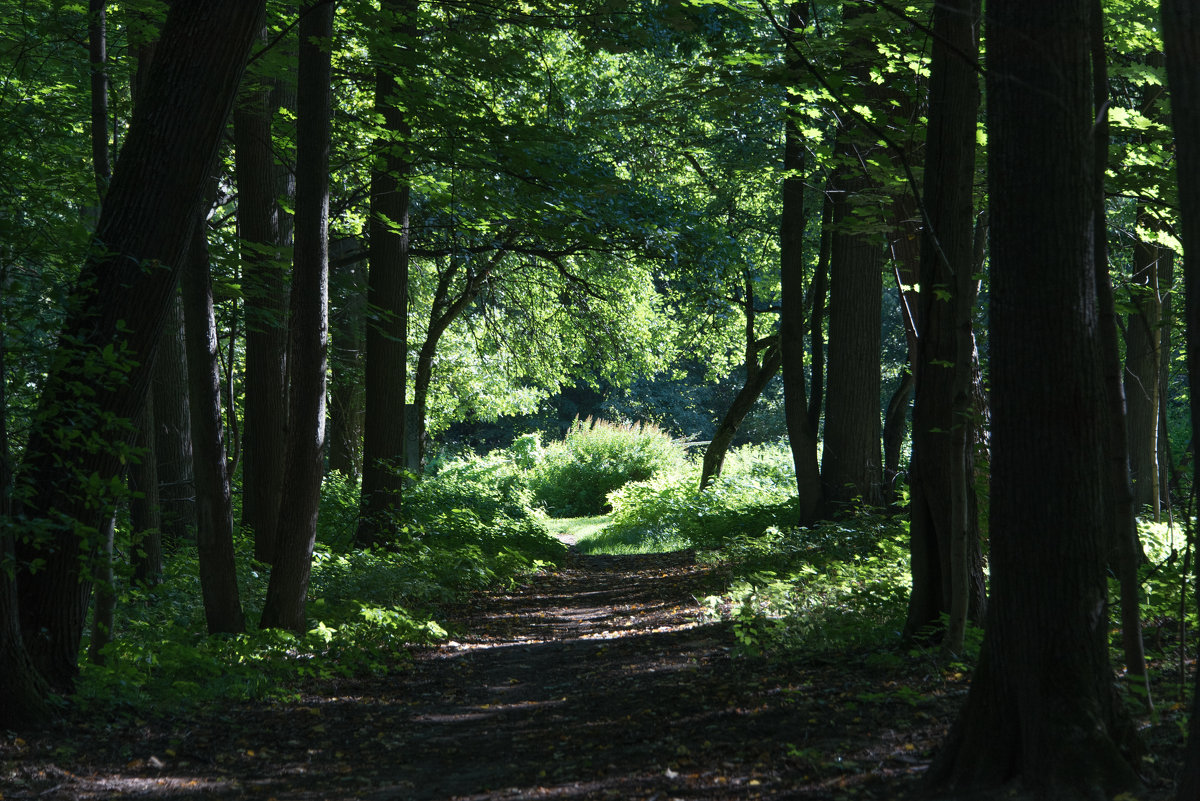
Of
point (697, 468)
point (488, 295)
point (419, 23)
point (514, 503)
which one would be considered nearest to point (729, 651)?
point (419, 23)

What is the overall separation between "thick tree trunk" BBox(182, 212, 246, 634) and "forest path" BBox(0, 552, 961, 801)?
1.18 meters

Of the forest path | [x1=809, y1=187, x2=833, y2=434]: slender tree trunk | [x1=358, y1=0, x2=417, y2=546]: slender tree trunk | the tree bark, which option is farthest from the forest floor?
[x1=809, y1=187, x2=833, y2=434]: slender tree trunk

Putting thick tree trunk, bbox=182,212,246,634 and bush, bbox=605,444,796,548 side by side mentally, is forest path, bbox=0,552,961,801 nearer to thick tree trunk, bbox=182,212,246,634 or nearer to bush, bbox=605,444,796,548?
thick tree trunk, bbox=182,212,246,634

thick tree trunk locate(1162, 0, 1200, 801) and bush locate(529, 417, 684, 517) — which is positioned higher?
thick tree trunk locate(1162, 0, 1200, 801)

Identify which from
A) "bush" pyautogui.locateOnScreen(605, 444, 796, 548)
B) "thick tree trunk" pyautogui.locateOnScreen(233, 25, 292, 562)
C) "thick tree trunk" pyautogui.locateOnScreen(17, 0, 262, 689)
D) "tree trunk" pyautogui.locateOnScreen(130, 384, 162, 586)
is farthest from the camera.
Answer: "bush" pyautogui.locateOnScreen(605, 444, 796, 548)

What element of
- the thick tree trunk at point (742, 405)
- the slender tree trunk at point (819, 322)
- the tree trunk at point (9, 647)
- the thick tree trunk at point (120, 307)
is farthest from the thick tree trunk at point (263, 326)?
the thick tree trunk at point (742, 405)

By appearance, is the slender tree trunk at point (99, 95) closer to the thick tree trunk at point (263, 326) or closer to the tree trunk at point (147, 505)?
the tree trunk at point (147, 505)

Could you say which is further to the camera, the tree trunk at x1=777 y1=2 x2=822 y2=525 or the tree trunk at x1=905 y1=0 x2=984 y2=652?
the tree trunk at x1=777 y1=2 x2=822 y2=525

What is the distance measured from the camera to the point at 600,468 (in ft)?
82.2

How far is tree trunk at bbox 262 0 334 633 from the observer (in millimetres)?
7086


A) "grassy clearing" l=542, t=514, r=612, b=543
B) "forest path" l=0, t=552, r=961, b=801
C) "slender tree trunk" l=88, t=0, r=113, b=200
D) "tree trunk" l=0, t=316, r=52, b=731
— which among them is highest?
"slender tree trunk" l=88, t=0, r=113, b=200

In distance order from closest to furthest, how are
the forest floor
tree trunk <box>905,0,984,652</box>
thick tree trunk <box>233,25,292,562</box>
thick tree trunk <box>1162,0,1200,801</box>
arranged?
1. thick tree trunk <box>1162,0,1200,801</box>
2. the forest floor
3. tree trunk <box>905,0,984,652</box>
4. thick tree trunk <box>233,25,292,562</box>

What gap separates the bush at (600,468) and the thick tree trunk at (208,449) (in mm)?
17375

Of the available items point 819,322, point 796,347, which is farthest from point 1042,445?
point 819,322
